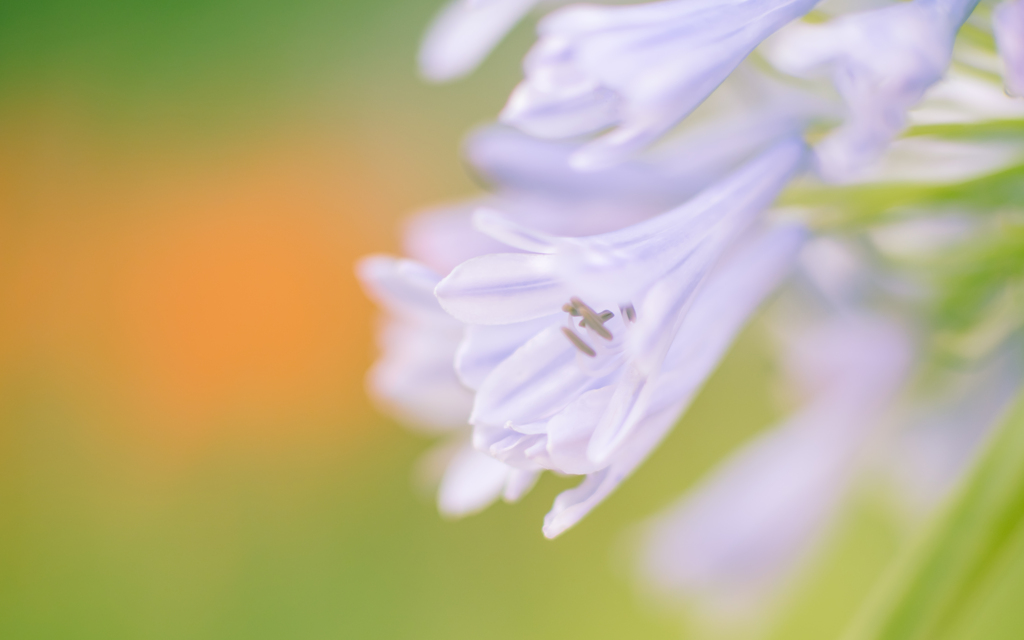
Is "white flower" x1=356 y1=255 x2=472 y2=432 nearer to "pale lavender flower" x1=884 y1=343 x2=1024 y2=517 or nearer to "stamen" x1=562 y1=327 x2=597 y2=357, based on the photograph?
"stamen" x1=562 y1=327 x2=597 y2=357

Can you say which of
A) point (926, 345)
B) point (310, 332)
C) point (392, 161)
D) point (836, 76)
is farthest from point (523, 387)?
point (392, 161)

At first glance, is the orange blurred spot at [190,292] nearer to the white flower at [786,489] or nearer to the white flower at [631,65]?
the white flower at [786,489]

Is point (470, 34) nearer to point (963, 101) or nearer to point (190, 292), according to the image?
point (963, 101)

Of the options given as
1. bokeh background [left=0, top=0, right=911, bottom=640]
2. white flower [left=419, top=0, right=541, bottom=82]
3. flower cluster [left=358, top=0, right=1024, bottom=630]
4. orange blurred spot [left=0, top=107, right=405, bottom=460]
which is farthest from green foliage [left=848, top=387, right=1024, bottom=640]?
orange blurred spot [left=0, top=107, right=405, bottom=460]

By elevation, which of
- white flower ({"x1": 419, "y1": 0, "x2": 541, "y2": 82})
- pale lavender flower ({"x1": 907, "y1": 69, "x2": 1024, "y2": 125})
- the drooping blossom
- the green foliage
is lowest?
the green foliage

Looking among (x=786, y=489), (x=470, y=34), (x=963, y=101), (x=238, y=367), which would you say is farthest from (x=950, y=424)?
(x=238, y=367)

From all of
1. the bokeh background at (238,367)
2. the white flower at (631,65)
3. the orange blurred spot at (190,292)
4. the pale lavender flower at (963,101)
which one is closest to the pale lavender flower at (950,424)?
the pale lavender flower at (963,101)
